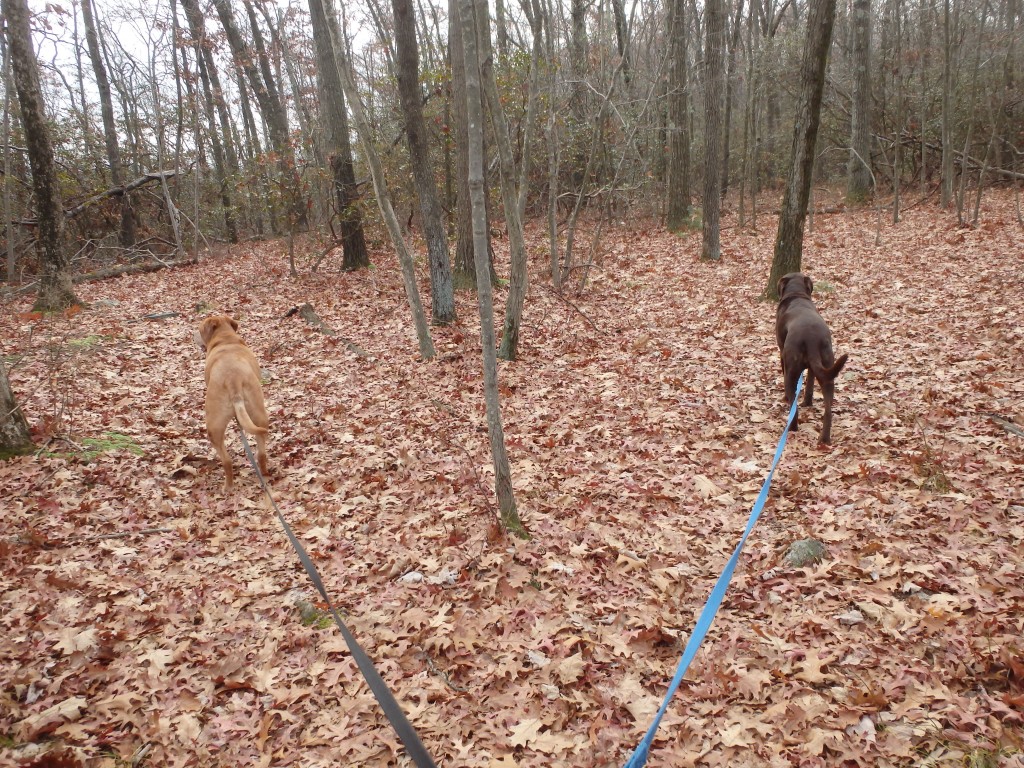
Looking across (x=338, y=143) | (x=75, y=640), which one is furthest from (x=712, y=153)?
(x=75, y=640)

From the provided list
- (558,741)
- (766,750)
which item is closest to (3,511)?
(558,741)

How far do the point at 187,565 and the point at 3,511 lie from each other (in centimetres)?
172

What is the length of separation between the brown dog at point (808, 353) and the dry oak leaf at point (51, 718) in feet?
20.1

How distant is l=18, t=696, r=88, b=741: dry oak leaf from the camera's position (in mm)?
2922

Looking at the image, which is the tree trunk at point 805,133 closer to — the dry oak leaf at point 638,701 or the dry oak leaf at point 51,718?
the dry oak leaf at point 638,701

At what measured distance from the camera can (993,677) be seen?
10.0ft

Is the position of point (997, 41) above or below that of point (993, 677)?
above

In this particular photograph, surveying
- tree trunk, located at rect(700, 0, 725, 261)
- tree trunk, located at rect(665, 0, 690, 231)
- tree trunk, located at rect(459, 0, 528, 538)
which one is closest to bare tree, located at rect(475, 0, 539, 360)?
tree trunk, located at rect(459, 0, 528, 538)

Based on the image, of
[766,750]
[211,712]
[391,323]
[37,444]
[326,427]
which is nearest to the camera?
[766,750]

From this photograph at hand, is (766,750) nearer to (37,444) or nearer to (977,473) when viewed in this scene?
(977,473)

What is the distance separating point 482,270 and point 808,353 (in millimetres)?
3712

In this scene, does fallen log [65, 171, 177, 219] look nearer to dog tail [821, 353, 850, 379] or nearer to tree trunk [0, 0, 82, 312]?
tree trunk [0, 0, 82, 312]

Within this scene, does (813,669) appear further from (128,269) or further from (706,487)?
(128,269)

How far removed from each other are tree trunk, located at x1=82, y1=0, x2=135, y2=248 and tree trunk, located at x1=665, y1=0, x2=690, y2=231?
1683 cm
